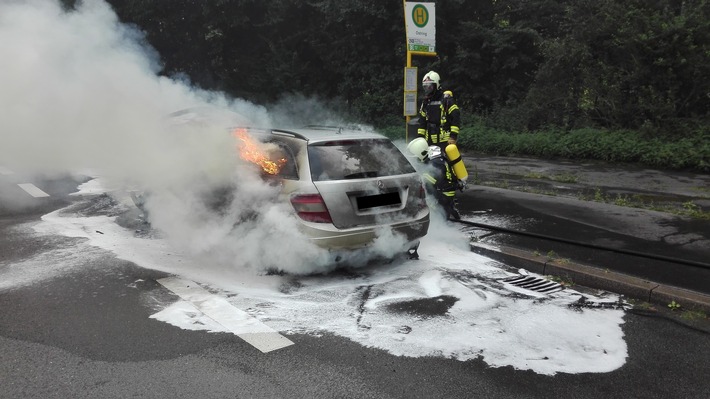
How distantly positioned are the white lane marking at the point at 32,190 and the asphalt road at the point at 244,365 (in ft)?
17.5

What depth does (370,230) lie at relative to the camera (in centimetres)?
466

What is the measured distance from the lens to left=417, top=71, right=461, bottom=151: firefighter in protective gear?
23.5ft

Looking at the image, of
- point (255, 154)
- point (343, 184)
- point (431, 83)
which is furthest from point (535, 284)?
point (431, 83)

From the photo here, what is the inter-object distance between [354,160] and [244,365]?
2294mm

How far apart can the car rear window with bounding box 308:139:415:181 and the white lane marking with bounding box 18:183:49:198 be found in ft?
21.5

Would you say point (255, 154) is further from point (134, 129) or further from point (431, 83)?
point (431, 83)

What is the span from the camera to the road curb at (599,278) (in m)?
4.21

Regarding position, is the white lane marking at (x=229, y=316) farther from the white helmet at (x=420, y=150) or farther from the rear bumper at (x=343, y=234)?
the white helmet at (x=420, y=150)

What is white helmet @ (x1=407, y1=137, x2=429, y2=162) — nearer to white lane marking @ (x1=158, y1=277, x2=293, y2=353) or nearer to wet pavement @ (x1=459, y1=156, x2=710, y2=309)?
wet pavement @ (x1=459, y1=156, x2=710, y2=309)

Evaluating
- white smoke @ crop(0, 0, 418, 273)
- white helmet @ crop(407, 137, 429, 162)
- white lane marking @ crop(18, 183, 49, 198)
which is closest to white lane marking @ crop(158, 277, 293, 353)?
white smoke @ crop(0, 0, 418, 273)

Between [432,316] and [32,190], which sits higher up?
[32,190]

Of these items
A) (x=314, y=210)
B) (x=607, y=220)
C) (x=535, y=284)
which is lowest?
(x=535, y=284)

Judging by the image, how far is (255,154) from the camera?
5164mm

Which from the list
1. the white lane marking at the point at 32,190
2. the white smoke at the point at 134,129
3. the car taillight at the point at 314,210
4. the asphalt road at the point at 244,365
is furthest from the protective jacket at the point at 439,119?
the white lane marking at the point at 32,190
